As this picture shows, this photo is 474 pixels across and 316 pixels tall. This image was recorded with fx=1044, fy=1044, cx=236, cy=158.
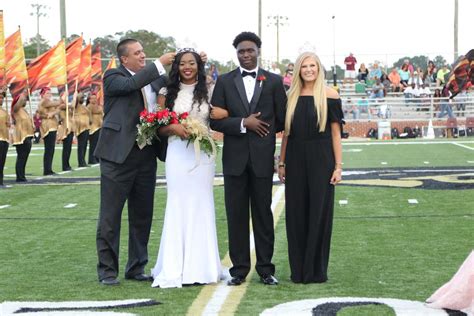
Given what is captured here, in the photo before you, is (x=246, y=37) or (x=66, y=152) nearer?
(x=246, y=37)

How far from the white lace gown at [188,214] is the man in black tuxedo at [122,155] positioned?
308 millimetres

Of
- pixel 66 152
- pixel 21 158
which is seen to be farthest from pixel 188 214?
pixel 66 152

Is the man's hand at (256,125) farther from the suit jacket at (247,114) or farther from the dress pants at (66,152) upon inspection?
the dress pants at (66,152)

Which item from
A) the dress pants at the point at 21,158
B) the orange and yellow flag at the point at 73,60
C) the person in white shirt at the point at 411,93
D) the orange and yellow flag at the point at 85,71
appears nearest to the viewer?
the dress pants at the point at 21,158

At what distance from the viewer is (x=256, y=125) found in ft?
26.0

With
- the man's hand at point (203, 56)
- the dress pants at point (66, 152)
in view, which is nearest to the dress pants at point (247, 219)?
the man's hand at point (203, 56)

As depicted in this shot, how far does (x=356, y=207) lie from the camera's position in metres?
13.6

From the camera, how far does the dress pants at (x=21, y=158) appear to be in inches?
787

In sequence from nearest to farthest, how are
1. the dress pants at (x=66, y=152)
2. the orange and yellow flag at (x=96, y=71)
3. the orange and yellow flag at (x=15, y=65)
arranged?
1. the orange and yellow flag at (x=15, y=65)
2. the dress pants at (x=66, y=152)
3. the orange and yellow flag at (x=96, y=71)

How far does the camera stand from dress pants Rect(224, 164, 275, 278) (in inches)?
Result: 318

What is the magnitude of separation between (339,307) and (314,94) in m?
1.86

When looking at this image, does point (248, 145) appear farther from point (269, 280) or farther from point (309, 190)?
point (269, 280)

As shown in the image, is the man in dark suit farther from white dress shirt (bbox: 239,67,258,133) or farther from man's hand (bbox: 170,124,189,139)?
man's hand (bbox: 170,124,189,139)

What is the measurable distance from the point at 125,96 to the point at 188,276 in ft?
4.92
